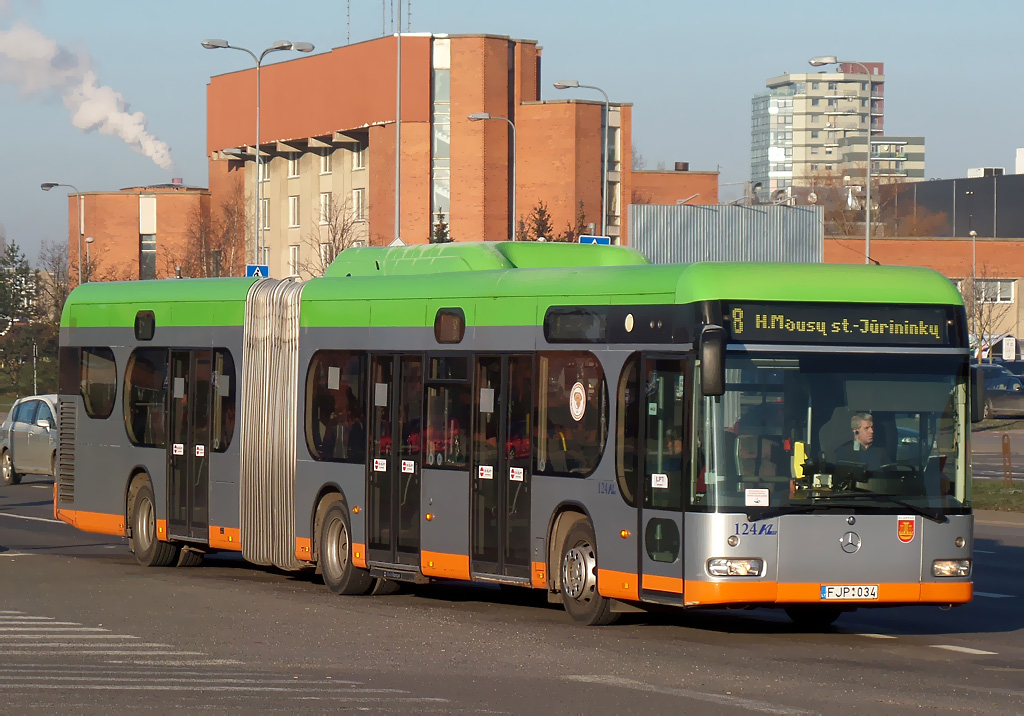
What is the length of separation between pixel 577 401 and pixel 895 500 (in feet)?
8.75

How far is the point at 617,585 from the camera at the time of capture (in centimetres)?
1309

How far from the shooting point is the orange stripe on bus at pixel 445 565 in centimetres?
1486

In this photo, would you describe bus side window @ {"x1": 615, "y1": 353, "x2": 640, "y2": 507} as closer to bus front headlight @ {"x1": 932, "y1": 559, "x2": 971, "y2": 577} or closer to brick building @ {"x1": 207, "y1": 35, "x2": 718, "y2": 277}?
bus front headlight @ {"x1": 932, "y1": 559, "x2": 971, "y2": 577}

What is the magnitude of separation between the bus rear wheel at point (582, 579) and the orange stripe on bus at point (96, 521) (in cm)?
798

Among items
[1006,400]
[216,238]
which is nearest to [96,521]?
[1006,400]

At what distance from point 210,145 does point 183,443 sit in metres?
87.7

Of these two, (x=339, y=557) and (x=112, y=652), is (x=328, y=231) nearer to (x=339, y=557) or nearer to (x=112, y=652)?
(x=339, y=557)

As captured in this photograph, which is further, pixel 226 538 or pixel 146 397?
pixel 146 397

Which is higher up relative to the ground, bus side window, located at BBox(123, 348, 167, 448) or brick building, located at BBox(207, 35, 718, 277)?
brick building, located at BBox(207, 35, 718, 277)

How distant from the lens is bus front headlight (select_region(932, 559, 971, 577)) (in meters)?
12.6

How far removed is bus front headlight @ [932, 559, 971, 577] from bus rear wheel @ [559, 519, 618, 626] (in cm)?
254

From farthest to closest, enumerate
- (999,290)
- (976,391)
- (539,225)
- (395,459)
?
(999,290) < (539,225) < (395,459) < (976,391)

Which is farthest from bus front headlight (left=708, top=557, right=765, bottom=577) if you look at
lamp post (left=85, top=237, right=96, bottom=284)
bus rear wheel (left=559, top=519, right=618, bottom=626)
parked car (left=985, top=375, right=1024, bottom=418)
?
lamp post (left=85, top=237, right=96, bottom=284)

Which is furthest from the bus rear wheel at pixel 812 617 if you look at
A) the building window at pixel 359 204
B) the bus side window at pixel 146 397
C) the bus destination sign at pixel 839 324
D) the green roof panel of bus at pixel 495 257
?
the building window at pixel 359 204
